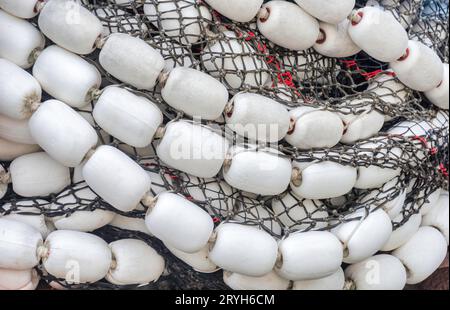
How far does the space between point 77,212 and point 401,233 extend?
46cm

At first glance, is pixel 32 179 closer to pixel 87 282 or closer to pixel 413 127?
pixel 87 282

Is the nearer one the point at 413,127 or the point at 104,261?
the point at 104,261

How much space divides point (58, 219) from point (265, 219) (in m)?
0.27

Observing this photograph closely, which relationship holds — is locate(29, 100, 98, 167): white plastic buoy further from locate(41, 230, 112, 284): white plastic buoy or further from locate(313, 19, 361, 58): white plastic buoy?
locate(313, 19, 361, 58): white plastic buoy

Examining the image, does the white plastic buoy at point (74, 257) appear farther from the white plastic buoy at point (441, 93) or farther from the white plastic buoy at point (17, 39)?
the white plastic buoy at point (441, 93)

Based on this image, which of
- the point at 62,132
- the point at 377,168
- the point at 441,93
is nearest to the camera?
the point at 62,132

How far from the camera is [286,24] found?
0.72 meters

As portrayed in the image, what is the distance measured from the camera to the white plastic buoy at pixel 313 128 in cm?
71

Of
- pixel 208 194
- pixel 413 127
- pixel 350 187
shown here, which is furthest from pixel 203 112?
pixel 413 127

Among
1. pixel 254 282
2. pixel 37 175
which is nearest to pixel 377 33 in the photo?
pixel 254 282

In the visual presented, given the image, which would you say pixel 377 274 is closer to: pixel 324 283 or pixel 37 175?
pixel 324 283

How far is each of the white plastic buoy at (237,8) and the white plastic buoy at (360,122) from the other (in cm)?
18

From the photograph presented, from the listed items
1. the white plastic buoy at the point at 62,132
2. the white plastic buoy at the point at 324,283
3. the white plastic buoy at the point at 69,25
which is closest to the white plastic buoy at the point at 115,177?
the white plastic buoy at the point at 62,132
